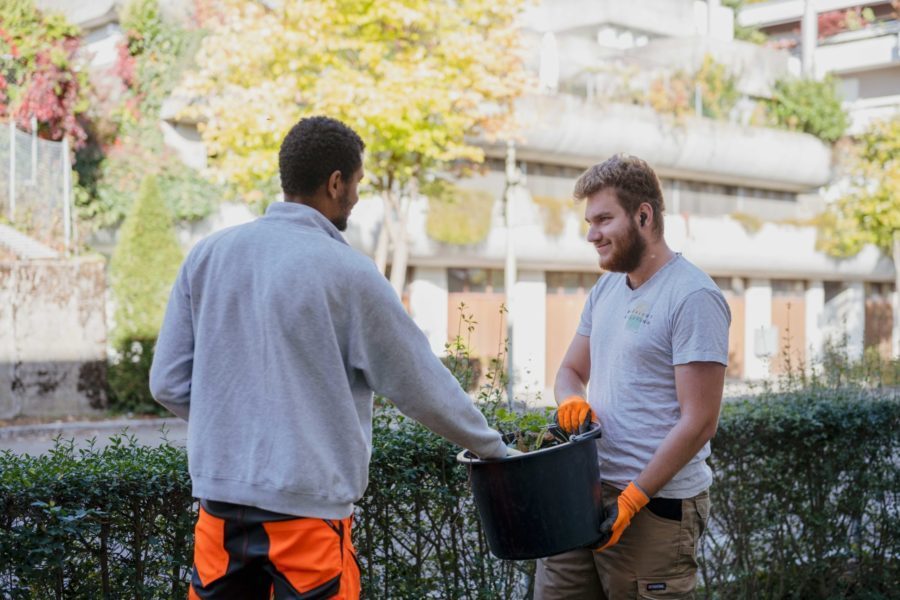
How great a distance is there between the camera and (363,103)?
56.7 ft

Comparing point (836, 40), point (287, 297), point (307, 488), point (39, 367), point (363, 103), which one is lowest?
point (39, 367)

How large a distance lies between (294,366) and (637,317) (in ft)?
3.97

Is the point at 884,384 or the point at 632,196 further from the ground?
the point at 632,196

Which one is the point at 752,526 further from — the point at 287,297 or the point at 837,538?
the point at 287,297

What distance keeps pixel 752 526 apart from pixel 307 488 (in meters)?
3.17

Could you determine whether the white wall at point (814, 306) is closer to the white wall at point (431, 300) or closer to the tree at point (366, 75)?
the white wall at point (431, 300)

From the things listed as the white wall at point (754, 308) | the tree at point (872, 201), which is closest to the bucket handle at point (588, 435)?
the tree at point (872, 201)

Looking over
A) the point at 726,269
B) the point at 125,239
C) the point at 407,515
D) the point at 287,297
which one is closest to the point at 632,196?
the point at 287,297

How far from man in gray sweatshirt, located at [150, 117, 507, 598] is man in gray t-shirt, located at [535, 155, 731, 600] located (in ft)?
2.45

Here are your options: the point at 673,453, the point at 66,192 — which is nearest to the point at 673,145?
the point at 66,192

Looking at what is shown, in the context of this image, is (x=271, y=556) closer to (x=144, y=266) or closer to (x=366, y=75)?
(x=366, y=75)

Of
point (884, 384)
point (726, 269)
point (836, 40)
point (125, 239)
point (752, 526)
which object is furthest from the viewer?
point (836, 40)

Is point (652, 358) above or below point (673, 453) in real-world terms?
above

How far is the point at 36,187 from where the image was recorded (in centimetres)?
1900
